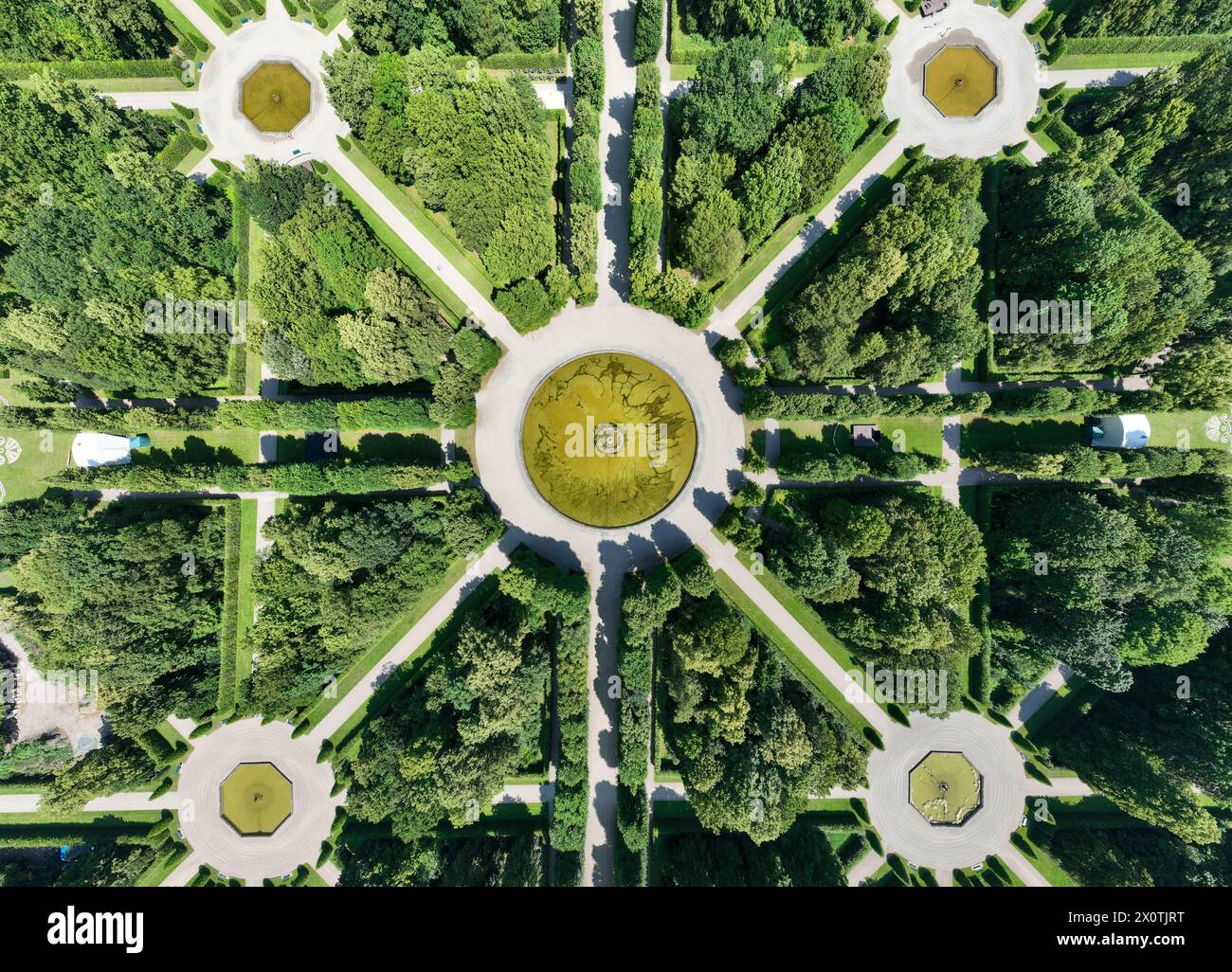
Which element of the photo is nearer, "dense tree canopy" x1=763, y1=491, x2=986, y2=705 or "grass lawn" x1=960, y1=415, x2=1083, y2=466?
"dense tree canopy" x1=763, y1=491, x2=986, y2=705

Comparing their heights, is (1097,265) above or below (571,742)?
above

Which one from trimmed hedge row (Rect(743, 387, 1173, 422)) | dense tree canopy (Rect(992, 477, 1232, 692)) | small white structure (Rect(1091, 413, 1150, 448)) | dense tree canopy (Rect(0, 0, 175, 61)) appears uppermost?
dense tree canopy (Rect(0, 0, 175, 61))

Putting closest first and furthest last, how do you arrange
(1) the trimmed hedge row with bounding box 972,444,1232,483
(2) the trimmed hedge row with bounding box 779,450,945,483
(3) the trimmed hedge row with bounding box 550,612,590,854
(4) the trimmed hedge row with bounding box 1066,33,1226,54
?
(1) the trimmed hedge row with bounding box 972,444,1232,483 < (3) the trimmed hedge row with bounding box 550,612,590,854 < (2) the trimmed hedge row with bounding box 779,450,945,483 < (4) the trimmed hedge row with bounding box 1066,33,1226,54

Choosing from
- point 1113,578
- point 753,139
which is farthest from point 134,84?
point 1113,578

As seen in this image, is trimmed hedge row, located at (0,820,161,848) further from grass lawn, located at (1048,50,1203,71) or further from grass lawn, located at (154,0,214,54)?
grass lawn, located at (1048,50,1203,71)

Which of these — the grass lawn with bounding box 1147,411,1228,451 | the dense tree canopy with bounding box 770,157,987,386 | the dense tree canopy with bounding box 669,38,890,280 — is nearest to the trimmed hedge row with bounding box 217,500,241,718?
the dense tree canopy with bounding box 669,38,890,280

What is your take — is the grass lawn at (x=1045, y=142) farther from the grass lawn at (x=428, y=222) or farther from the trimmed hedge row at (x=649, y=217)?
the grass lawn at (x=428, y=222)

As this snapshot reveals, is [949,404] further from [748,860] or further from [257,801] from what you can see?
[257,801]
